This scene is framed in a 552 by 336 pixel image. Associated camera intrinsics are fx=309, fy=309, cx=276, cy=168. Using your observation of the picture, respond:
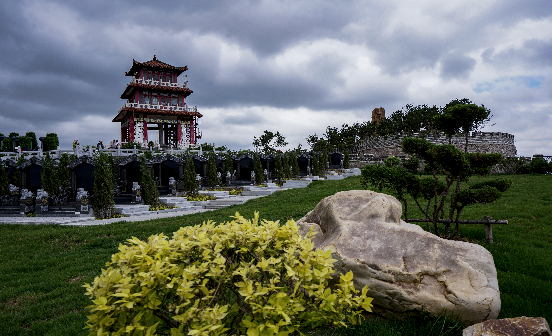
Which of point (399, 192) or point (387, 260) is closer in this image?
point (387, 260)

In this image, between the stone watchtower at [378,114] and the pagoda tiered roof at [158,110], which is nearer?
the pagoda tiered roof at [158,110]

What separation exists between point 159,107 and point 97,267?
4020 centimetres

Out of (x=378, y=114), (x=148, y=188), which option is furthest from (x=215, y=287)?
(x=378, y=114)

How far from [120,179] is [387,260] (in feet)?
83.1

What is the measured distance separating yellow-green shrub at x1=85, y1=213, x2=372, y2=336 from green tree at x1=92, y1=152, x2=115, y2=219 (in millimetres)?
15093

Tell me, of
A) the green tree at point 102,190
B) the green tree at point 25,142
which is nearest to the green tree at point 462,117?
the green tree at point 102,190

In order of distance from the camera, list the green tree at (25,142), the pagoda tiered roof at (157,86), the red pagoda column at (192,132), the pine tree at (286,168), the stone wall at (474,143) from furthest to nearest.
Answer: the red pagoda column at (192,132) → the stone wall at (474,143) → the pagoda tiered roof at (157,86) → the green tree at (25,142) → the pine tree at (286,168)

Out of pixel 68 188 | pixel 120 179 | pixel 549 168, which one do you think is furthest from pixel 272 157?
pixel 549 168

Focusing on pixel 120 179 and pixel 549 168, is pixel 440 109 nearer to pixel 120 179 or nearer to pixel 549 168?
pixel 549 168

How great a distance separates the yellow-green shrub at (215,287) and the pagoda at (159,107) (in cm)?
4227

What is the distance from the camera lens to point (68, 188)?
2183 centimetres

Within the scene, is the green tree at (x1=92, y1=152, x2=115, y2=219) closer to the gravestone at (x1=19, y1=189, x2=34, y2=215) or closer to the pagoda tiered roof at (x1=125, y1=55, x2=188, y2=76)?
the gravestone at (x1=19, y1=189, x2=34, y2=215)

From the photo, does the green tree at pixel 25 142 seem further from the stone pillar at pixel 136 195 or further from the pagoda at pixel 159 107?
the stone pillar at pixel 136 195

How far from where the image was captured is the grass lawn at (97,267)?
15.8ft
